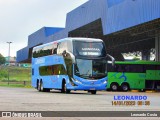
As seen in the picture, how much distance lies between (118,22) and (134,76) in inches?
200

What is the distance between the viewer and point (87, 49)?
1153 inches

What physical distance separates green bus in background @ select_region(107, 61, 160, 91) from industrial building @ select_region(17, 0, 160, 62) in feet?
10.2

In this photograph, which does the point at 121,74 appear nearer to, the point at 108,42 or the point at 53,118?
the point at 108,42

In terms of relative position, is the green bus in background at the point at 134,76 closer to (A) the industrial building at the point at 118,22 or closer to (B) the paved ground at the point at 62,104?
(A) the industrial building at the point at 118,22

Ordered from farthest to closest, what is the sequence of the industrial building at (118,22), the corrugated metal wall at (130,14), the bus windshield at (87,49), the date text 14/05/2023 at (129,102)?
1. the industrial building at (118,22)
2. the corrugated metal wall at (130,14)
3. the bus windshield at (87,49)
4. the date text 14/05/2023 at (129,102)

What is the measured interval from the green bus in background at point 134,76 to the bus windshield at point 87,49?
1345 cm

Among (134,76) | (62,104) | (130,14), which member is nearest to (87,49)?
(130,14)

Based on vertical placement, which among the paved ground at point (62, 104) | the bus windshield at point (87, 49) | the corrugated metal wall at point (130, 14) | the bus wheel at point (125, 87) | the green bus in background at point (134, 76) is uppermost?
the corrugated metal wall at point (130, 14)

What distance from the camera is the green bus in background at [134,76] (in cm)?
4272

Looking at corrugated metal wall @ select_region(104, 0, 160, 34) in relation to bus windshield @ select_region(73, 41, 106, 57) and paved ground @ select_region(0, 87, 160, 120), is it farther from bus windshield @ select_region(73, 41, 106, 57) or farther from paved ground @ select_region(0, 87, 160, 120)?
paved ground @ select_region(0, 87, 160, 120)

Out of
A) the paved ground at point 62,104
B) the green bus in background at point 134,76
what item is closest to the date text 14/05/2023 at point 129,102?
the paved ground at point 62,104

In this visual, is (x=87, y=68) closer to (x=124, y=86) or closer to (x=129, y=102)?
(x=129, y=102)

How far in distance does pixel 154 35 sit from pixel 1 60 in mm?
127625

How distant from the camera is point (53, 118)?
1195 centimetres
